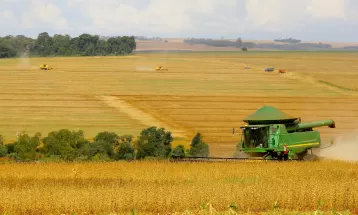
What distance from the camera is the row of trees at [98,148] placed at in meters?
43.7

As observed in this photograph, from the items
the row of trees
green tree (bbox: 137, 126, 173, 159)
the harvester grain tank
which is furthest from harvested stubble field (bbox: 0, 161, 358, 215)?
green tree (bbox: 137, 126, 173, 159)

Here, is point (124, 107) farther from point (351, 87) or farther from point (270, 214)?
point (270, 214)

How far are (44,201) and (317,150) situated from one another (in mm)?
19844

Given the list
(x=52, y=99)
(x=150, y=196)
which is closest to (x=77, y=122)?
(x=52, y=99)

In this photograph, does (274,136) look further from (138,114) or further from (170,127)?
(138,114)

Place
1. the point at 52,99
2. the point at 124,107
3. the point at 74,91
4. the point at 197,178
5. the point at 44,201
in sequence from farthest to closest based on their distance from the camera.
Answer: the point at 74,91, the point at 52,99, the point at 124,107, the point at 197,178, the point at 44,201

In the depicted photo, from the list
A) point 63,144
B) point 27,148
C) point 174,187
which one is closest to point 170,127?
point 63,144

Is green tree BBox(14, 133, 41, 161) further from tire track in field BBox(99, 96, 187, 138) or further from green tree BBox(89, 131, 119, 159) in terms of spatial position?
tire track in field BBox(99, 96, 187, 138)

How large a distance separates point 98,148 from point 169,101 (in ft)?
114

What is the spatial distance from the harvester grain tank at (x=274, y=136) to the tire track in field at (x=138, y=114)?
23.2 meters

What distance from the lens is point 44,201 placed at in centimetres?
1873

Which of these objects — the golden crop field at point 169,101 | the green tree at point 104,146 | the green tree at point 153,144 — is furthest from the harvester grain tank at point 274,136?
the green tree at point 104,146

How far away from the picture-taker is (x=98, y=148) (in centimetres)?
4453

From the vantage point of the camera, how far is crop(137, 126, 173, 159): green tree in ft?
148
